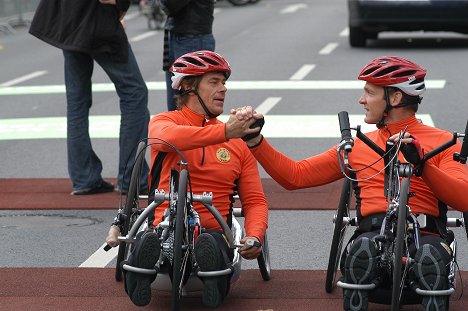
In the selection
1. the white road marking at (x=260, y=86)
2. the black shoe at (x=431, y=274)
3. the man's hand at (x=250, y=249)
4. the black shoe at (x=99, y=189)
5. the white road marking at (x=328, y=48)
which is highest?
the black shoe at (x=431, y=274)

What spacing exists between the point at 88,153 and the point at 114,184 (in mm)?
501

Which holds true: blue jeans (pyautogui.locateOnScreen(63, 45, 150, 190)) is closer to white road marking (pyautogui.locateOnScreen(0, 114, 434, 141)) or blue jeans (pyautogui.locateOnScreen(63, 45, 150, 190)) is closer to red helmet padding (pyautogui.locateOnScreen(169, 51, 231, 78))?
red helmet padding (pyautogui.locateOnScreen(169, 51, 231, 78))

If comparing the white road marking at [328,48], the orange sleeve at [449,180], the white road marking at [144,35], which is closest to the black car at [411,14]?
the white road marking at [328,48]

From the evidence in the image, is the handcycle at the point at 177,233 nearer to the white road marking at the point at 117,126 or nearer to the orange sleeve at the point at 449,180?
the orange sleeve at the point at 449,180

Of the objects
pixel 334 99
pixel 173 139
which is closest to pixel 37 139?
pixel 334 99

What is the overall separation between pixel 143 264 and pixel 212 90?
1.10 metres

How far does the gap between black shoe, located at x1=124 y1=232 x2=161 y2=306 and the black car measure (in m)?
14.8

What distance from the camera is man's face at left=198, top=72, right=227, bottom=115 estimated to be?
21.2 feet

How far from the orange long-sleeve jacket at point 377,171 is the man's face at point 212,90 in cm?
44

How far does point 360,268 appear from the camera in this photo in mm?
5629

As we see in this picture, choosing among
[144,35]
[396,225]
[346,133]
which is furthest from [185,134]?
[144,35]

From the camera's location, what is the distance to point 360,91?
15680mm

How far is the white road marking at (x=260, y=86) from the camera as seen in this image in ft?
53.7

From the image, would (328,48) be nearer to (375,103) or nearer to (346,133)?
(375,103)
